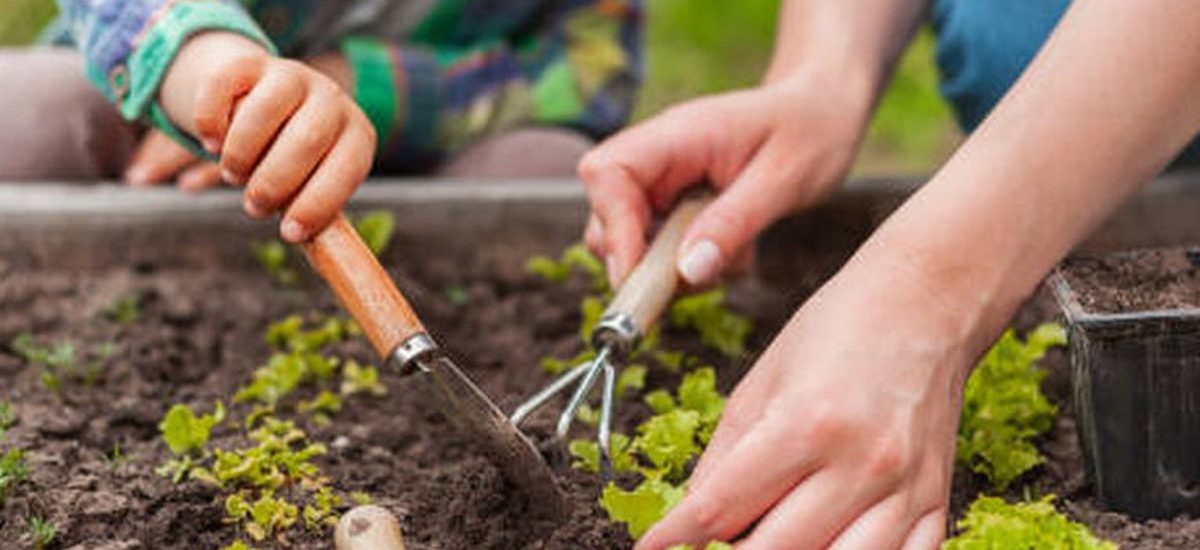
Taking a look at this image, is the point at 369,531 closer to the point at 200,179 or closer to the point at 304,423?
the point at 304,423

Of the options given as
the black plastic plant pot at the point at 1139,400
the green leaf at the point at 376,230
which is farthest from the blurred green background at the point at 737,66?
the black plastic plant pot at the point at 1139,400

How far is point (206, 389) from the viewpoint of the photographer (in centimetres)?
252

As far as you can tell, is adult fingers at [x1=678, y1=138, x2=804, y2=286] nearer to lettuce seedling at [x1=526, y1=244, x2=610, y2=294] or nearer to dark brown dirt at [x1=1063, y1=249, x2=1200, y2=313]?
lettuce seedling at [x1=526, y1=244, x2=610, y2=294]

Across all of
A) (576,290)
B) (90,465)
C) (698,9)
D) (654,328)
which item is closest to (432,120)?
(576,290)

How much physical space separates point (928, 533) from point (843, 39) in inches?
38.6

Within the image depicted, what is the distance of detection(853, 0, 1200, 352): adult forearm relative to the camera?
6.14ft

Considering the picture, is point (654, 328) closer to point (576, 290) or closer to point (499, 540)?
point (576, 290)

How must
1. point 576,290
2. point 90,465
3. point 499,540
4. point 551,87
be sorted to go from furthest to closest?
point 551,87 < point 576,290 < point 90,465 < point 499,540

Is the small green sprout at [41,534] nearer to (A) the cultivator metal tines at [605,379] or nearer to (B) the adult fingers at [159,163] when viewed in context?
(A) the cultivator metal tines at [605,379]

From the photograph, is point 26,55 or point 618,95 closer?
point 26,55

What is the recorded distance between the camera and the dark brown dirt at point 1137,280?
1.99 meters

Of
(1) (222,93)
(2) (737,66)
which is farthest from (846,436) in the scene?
(2) (737,66)

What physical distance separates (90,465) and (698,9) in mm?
2857

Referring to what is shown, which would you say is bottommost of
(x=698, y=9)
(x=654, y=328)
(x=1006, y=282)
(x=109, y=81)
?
(x=698, y=9)
